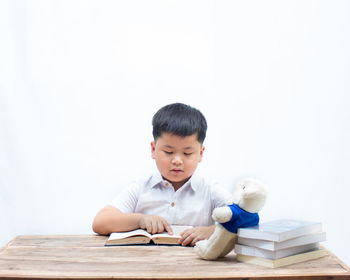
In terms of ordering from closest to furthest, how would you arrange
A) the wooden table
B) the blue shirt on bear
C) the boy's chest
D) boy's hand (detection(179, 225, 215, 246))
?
1. the wooden table
2. the blue shirt on bear
3. boy's hand (detection(179, 225, 215, 246))
4. the boy's chest

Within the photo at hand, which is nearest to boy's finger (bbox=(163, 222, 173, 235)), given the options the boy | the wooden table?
the boy

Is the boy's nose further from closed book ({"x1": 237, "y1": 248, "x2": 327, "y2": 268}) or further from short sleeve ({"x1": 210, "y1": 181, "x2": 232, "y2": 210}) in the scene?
closed book ({"x1": 237, "y1": 248, "x2": 327, "y2": 268})

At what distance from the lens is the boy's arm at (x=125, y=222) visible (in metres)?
Result: 1.72

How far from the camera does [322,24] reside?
2492mm

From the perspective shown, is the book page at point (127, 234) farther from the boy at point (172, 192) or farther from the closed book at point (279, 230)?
the closed book at point (279, 230)

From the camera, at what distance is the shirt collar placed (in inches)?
72.4

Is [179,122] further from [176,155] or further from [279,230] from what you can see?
[279,230]

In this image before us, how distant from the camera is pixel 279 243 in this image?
51.2 inches

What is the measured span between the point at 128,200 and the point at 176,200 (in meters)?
0.20

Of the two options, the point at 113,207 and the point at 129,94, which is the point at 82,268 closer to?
the point at 113,207

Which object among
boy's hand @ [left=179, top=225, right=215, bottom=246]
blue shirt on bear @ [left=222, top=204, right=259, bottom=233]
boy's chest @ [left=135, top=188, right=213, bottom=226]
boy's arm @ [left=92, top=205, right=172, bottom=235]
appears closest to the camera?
blue shirt on bear @ [left=222, top=204, right=259, bottom=233]

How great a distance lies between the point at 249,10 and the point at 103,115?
96 centimetres

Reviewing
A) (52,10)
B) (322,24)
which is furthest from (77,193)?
(322,24)

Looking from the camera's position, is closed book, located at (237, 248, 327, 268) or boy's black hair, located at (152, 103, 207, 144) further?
boy's black hair, located at (152, 103, 207, 144)
